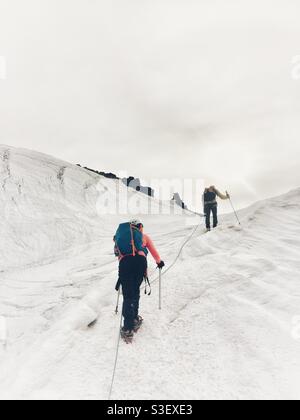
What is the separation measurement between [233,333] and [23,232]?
1435cm

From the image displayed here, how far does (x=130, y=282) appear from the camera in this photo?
7.68 m

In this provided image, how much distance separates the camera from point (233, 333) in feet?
24.3

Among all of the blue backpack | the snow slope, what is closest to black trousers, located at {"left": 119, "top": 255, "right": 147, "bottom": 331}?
the blue backpack

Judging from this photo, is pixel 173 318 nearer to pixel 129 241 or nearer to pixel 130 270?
pixel 130 270

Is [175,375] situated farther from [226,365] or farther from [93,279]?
[93,279]

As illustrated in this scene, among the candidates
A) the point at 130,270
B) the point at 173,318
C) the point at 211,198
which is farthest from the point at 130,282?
the point at 211,198

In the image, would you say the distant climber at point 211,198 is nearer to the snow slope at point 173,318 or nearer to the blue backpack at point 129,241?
the snow slope at point 173,318

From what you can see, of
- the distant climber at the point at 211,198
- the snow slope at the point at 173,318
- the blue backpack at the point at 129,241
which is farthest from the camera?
the distant climber at the point at 211,198

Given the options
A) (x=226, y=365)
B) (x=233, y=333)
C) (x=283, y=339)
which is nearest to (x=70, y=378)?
(x=226, y=365)

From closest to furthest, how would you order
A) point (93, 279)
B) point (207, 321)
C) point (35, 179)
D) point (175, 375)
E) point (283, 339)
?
point (175, 375) < point (283, 339) < point (207, 321) < point (93, 279) < point (35, 179)

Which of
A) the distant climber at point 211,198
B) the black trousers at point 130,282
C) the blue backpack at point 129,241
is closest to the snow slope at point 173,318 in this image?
the black trousers at point 130,282

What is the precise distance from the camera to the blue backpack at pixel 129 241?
7.80 m

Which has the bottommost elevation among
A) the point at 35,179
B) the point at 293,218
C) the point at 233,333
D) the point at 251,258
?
the point at 233,333
